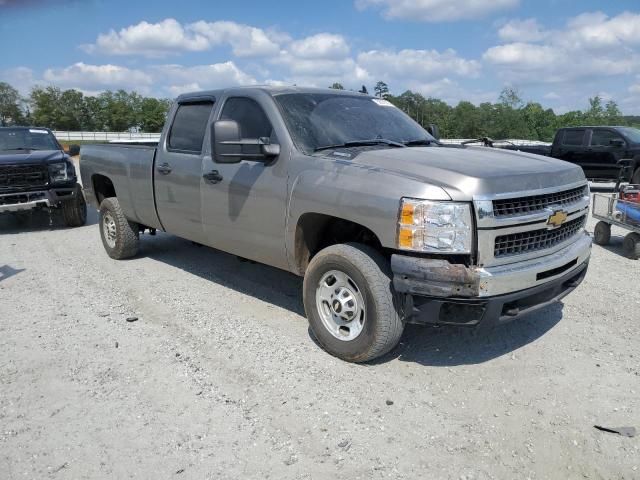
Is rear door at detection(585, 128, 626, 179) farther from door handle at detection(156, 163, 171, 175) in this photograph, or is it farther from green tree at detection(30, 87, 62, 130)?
green tree at detection(30, 87, 62, 130)

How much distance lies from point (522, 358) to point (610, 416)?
841 millimetres

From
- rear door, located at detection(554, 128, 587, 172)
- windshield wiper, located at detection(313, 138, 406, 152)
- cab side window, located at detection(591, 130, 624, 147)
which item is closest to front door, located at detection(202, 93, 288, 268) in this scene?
windshield wiper, located at detection(313, 138, 406, 152)

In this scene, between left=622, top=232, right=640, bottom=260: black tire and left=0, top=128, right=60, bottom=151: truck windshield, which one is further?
left=0, top=128, right=60, bottom=151: truck windshield

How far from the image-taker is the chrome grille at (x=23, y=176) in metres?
8.82

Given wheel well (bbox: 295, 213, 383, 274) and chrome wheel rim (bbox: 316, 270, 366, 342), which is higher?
wheel well (bbox: 295, 213, 383, 274)

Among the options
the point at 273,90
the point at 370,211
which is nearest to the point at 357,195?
the point at 370,211

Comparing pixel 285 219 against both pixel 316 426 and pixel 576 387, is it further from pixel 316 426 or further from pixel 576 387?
pixel 576 387

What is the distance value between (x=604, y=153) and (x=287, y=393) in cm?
1397

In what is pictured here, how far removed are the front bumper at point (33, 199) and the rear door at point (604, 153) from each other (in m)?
13.1

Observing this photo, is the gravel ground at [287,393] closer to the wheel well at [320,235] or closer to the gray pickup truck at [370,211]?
the gray pickup truck at [370,211]

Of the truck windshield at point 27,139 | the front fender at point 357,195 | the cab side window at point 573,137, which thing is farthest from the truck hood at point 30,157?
the cab side window at point 573,137

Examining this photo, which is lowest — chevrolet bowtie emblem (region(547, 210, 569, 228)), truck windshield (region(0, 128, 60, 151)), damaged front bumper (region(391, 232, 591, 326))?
damaged front bumper (region(391, 232, 591, 326))

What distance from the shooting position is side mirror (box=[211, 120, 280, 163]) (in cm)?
416

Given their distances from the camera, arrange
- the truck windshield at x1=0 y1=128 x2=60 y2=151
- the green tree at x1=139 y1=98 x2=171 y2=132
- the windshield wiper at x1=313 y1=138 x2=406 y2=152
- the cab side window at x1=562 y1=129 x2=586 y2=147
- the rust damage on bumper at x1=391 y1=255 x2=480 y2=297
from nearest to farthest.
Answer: the rust damage on bumper at x1=391 y1=255 x2=480 y2=297, the windshield wiper at x1=313 y1=138 x2=406 y2=152, the truck windshield at x1=0 y1=128 x2=60 y2=151, the cab side window at x1=562 y1=129 x2=586 y2=147, the green tree at x1=139 y1=98 x2=171 y2=132
